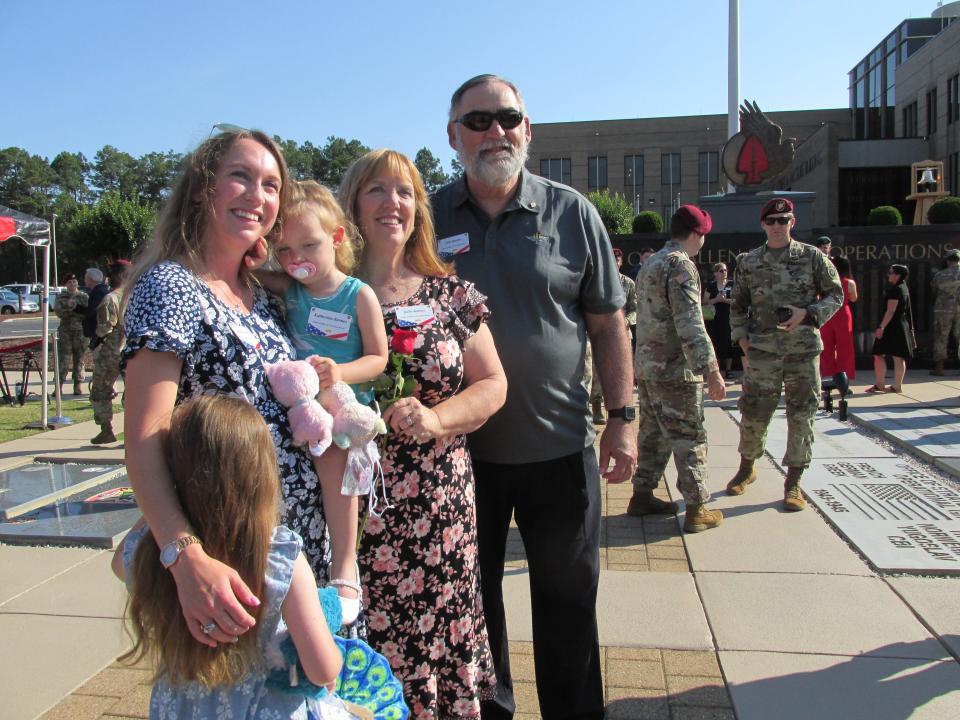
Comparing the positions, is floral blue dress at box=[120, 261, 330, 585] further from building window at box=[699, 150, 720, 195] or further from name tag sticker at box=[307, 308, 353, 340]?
building window at box=[699, 150, 720, 195]

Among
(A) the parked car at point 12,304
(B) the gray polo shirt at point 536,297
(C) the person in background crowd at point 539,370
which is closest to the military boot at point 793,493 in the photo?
(C) the person in background crowd at point 539,370

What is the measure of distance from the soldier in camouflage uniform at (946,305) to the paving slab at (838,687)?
9.20m

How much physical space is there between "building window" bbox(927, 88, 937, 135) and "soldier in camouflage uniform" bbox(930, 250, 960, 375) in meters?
35.0

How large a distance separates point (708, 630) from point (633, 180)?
204 feet

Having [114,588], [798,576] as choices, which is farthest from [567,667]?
[114,588]

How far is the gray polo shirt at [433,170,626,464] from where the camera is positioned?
8.73ft

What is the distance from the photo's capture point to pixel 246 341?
1.84 meters

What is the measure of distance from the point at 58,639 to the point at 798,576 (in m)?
3.76

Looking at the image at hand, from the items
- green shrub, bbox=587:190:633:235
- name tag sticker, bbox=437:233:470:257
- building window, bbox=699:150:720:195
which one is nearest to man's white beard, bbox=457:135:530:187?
name tag sticker, bbox=437:233:470:257

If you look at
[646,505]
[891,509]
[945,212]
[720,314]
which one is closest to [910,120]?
[945,212]

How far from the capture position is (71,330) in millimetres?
12562

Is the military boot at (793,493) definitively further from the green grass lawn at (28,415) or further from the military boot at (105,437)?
the green grass lawn at (28,415)

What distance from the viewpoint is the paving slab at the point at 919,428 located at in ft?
23.2

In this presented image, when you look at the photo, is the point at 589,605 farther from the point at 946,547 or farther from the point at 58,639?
the point at 946,547
